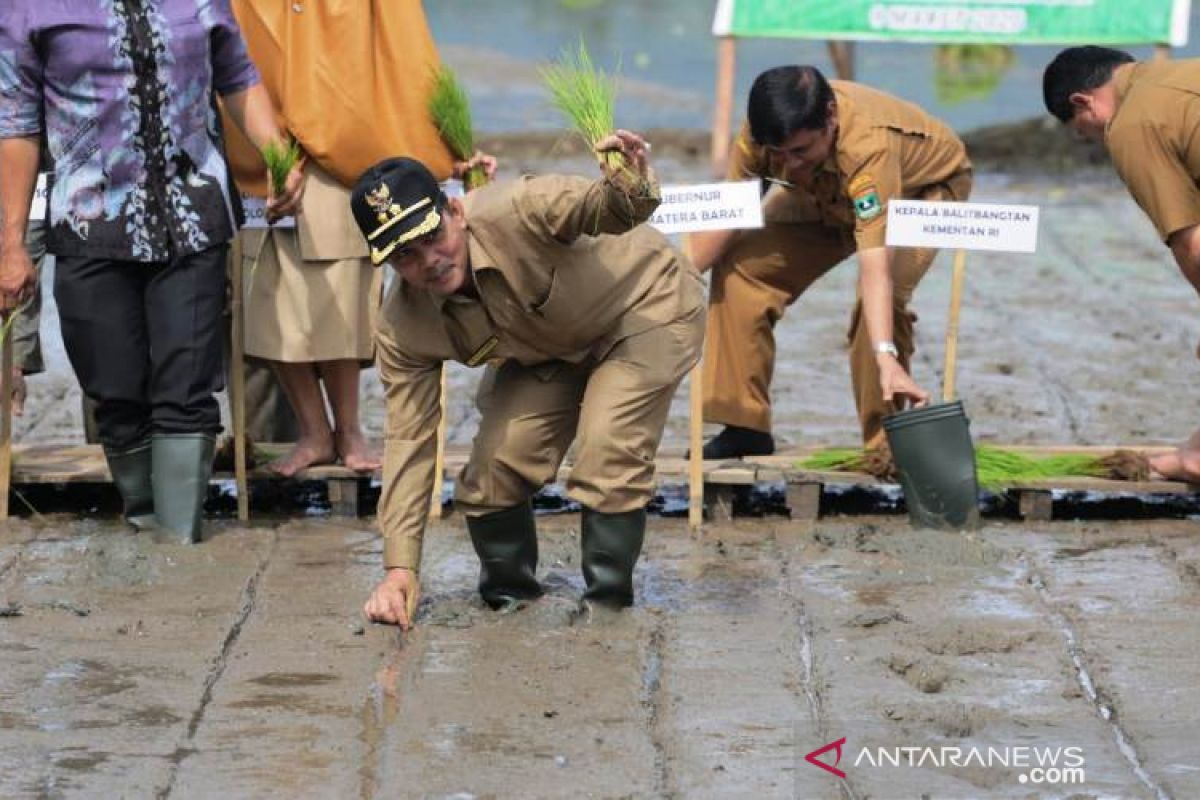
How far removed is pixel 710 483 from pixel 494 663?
1.92 m

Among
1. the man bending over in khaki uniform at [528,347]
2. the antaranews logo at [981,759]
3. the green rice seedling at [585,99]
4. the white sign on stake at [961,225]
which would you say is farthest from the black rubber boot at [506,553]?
the white sign on stake at [961,225]

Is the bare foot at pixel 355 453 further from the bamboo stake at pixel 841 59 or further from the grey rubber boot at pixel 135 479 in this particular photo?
the bamboo stake at pixel 841 59

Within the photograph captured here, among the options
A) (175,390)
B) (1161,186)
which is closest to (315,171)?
(175,390)

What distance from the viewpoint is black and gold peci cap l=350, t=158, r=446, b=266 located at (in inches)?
225

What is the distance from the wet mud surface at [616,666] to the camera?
535 centimetres

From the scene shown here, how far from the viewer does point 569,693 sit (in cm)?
593

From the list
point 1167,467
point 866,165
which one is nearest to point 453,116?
point 866,165

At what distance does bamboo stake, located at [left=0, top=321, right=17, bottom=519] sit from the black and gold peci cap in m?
2.36

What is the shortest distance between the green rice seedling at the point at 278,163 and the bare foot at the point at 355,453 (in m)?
0.99

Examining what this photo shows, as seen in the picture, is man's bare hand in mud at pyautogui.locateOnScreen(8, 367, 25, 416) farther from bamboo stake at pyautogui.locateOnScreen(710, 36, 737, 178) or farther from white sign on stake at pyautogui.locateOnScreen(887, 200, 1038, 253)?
white sign on stake at pyautogui.locateOnScreen(887, 200, 1038, 253)

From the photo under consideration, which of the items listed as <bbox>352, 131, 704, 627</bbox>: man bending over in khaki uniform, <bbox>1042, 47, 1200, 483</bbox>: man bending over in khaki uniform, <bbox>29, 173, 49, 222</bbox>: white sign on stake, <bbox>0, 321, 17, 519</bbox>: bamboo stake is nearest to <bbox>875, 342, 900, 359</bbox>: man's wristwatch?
<bbox>1042, 47, 1200, 483</bbox>: man bending over in khaki uniform

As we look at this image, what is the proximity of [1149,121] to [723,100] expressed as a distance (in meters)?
2.35

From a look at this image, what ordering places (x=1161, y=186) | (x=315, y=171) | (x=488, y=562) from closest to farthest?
(x=488, y=562)
(x=1161, y=186)
(x=315, y=171)

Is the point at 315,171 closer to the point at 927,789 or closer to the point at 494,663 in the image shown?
the point at 494,663
